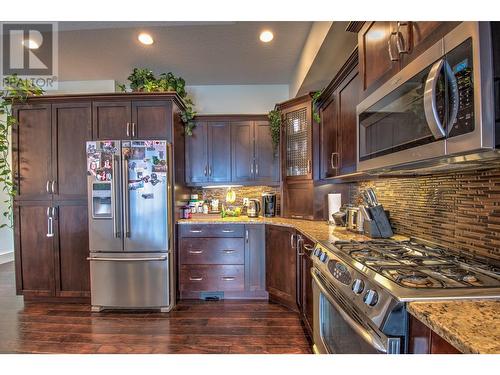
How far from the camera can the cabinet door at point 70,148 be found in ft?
→ 9.88

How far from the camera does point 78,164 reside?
3021 millimetres

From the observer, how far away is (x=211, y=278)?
122 inches

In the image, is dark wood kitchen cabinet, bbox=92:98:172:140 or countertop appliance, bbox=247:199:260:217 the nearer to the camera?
dark wood kitchen cabinet, bbox=92:98:172:140

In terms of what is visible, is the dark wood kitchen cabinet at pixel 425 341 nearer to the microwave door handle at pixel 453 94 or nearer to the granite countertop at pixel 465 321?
the granite countertop at pixel 465 321

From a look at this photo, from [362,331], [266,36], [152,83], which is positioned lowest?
[362,331]

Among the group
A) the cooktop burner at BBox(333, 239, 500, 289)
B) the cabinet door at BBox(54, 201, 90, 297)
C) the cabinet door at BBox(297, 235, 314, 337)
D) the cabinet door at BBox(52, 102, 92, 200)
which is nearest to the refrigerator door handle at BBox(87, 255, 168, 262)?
the cabinet door at BBox(54, 201, 90, 297)

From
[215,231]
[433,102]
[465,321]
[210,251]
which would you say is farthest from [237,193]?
[465,321]

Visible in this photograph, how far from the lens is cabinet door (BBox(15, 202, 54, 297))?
3061 millimetres

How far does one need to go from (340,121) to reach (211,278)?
2138mm

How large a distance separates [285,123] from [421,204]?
1.98m

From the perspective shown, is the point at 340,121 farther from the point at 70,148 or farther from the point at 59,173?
A: the point at 59,173

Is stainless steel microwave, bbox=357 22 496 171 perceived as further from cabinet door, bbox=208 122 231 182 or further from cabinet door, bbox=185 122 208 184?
cabinet door, bbox=185 122 208 184

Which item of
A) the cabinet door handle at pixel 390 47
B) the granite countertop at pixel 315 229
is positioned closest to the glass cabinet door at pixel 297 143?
the granite countertop at pixel 315 229

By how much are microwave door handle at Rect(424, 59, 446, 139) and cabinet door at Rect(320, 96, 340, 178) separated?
1529mm
